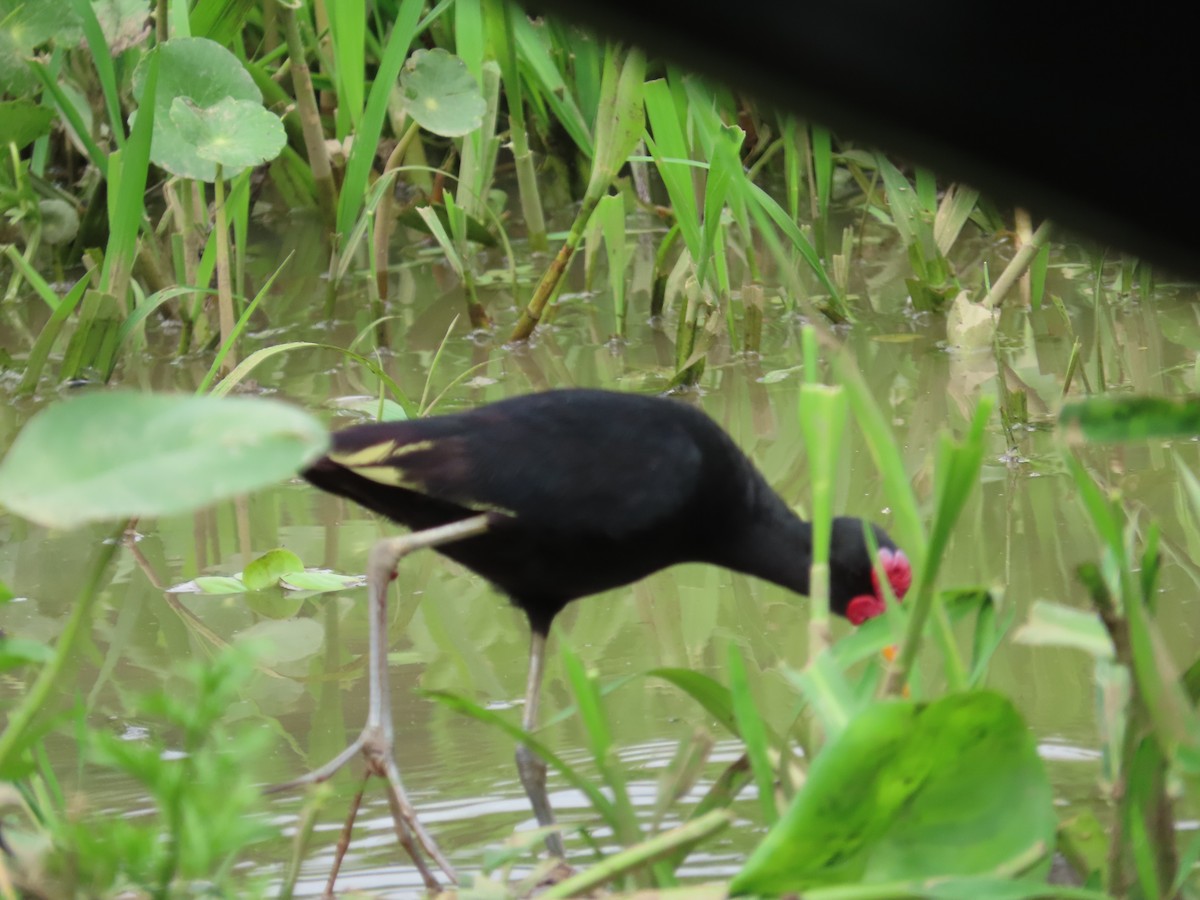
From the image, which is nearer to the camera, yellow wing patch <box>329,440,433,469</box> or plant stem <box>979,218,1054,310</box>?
yellow wing patch <box>329,440,433,469</box>

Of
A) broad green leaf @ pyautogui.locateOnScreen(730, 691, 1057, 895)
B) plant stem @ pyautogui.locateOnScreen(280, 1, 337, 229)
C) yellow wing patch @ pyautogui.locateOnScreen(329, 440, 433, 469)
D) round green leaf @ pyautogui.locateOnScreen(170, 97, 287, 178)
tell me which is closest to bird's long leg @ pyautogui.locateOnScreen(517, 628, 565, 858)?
yellow wing patch @ pyautogui.locateOnScreen(329, 440, 433, 469)

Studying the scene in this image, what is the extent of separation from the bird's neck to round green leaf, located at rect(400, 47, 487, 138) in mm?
2407

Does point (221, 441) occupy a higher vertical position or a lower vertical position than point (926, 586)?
higher

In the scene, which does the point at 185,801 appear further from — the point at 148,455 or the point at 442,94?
the point at 442,94

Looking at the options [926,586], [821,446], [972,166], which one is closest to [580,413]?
[821,446]

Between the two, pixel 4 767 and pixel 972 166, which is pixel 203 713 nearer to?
pixel 4 767

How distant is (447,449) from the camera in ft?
7.21

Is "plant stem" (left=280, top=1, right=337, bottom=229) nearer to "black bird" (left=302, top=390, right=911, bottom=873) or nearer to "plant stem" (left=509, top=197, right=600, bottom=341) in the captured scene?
"plant stem" (left=509, top=197, right=600, bottom=341)

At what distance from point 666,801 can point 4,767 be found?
2.04ft

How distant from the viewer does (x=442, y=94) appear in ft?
15.1

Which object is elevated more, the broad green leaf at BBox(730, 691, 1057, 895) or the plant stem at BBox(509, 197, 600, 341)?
the plant stem at BBox(509, 197, 600, 341)

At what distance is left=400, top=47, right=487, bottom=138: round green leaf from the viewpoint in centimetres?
453

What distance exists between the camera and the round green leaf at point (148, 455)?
1.03 meters

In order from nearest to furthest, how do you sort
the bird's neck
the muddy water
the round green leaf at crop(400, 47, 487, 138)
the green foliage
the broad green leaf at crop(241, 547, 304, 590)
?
the green foliage, the muddy water, the bird's neck, the broad green leaf at crop(241, 547, 304, 590), the round green leaf at crop(400, 47, 487, 138)
